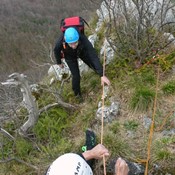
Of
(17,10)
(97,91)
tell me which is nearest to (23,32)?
(17,10)

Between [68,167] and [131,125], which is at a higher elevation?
[68,167]

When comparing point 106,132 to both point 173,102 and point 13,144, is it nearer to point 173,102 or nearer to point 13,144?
point 173,102

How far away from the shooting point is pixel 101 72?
5.12m

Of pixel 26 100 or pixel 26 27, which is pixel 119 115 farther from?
pixel 26 27

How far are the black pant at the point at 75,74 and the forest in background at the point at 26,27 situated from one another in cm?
3353

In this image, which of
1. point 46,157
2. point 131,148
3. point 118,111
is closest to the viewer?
point 131,148

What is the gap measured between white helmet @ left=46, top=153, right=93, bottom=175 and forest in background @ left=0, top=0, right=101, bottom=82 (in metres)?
36.2

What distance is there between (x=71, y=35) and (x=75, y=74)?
3.50ft

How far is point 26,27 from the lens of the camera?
216ft

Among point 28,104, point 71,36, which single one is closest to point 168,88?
point 71,36

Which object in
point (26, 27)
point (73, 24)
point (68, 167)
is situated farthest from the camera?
point (26, 27)

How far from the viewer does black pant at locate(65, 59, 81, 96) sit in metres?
5.42

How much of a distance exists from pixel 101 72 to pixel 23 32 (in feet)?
193

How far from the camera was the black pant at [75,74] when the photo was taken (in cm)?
542
